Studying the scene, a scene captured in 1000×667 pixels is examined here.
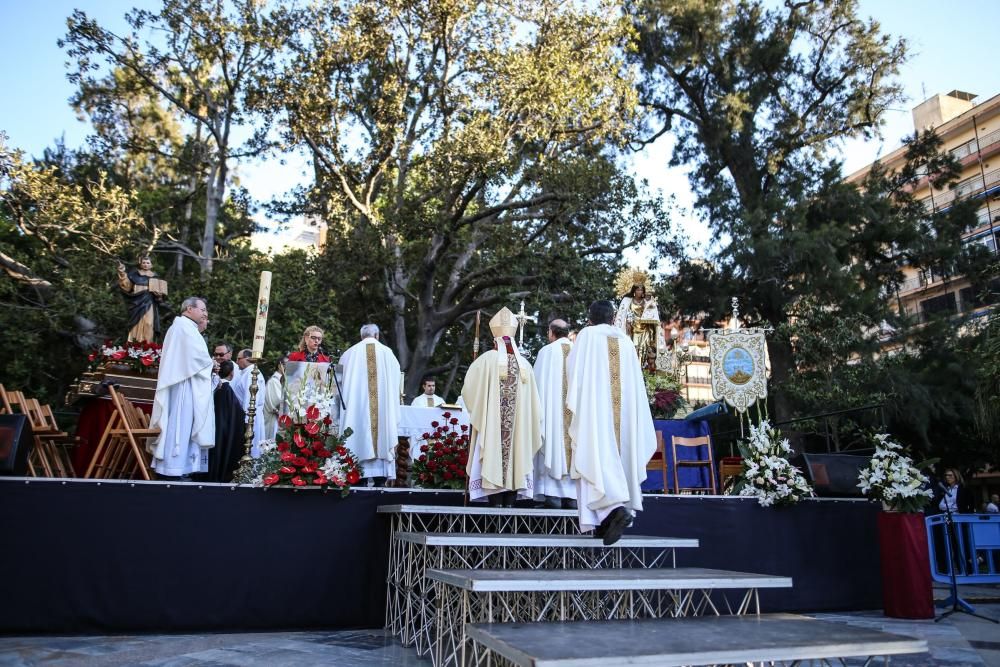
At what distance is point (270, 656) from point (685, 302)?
54.2 feet

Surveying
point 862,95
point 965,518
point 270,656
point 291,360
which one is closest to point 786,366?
point 862,95

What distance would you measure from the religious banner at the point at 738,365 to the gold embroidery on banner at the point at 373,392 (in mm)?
4103

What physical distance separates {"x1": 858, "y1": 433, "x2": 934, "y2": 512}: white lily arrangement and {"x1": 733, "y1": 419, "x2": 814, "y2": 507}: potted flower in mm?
579

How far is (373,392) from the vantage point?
7.94 meters

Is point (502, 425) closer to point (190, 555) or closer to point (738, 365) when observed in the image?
point (190, 555)

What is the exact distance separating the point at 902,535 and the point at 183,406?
21.4 ft

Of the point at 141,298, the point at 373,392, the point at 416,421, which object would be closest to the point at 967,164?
the point at 416,421

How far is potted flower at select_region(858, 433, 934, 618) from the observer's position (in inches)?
272

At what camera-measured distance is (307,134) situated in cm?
1730

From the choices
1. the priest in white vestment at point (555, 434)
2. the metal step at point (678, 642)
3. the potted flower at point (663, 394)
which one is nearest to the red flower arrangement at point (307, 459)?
the priest in white vestment at point (555, 434)

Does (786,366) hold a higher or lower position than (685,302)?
lower

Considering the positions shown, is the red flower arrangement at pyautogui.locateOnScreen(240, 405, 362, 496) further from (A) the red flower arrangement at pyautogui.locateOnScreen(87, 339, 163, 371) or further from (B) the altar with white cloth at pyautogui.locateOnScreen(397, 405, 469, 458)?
(B) the altar with white cloth at pyautogui.locateOnScreen(397, 405, 469, 458)

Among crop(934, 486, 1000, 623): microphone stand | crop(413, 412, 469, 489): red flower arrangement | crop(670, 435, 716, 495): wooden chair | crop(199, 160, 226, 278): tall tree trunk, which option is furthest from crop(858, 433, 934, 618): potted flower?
crop(199, 160, 226, 278): tall tree trunk

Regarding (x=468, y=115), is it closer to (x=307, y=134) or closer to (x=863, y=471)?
(x=307, y=134)
